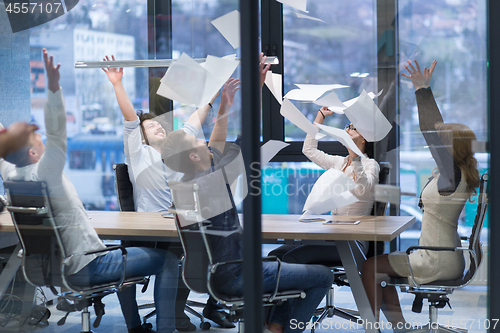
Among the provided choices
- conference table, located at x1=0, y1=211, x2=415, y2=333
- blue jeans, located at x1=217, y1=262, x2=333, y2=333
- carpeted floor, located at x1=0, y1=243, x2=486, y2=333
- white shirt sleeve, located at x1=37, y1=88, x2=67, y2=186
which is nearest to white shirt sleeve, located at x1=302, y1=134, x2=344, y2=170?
conference table, located at x1=0, y1=211, x2=415, y2=333

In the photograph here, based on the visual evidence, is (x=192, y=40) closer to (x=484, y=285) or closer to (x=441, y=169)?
(x=441, y=169)

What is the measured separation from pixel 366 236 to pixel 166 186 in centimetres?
105

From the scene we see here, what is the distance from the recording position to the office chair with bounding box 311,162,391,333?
7.58ft

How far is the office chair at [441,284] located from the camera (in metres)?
2.23

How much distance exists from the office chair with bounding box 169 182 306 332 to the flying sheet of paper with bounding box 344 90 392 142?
84 cm

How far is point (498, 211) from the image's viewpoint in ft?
7.16

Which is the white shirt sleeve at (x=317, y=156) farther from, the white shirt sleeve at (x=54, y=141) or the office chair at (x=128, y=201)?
the white shirt sleeve at (x=54, y=141)

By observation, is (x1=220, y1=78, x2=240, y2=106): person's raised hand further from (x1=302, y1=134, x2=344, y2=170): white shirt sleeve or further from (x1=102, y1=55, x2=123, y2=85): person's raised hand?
(x1=302, y1=134, x2=344, y2=170): white shirt sleeve

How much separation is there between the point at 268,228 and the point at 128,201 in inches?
29.7

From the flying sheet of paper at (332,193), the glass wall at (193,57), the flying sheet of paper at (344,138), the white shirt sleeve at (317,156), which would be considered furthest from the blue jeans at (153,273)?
the white shirt sleeve at (317,156)

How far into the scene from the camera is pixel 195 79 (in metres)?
2.19

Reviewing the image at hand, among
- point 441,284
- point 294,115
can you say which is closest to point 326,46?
point 294,115

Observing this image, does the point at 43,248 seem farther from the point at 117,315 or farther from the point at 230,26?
the point at 230,26

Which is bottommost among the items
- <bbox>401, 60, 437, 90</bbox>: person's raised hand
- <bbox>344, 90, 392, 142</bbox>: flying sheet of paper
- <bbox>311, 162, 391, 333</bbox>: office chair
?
<bbox>311, 162, 391, 333</bbox>: office chair
